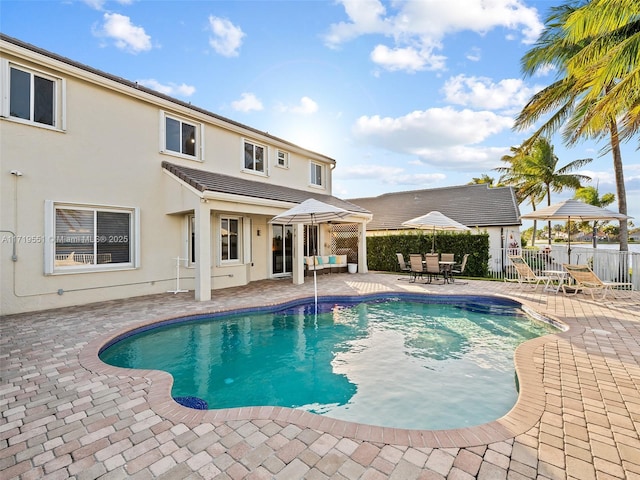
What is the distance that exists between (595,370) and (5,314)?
13.5m

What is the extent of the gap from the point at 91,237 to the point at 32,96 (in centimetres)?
433

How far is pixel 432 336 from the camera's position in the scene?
7.83 metres

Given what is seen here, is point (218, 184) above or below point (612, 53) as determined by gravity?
below

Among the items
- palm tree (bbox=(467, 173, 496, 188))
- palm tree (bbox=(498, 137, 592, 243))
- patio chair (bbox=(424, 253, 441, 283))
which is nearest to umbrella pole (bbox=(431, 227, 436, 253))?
patio chair (bbox=(424, 253, 441, 283))

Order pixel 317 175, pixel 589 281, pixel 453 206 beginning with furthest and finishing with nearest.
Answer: pixel 453 206
pixel 317 175
pixel 589 281

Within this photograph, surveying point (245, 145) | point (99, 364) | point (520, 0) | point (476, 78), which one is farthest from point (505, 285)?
point (99, 364)

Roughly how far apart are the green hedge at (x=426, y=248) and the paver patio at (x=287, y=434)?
11487 mm

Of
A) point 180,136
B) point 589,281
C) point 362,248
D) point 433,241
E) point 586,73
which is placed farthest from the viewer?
point 362,248

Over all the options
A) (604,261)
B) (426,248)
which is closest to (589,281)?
(604,261)

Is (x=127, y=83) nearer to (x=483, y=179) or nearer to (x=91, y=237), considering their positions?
(x=91, y=237)

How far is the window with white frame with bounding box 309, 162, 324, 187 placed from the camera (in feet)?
62.8

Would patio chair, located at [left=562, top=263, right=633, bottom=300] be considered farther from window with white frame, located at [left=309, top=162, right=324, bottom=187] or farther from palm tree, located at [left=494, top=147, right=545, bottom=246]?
palm tree, located at [left=494, top=147, right=545, bottom=246]

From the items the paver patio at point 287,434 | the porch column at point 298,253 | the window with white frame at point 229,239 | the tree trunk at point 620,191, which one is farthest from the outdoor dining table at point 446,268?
the window with white frame at point 229,239

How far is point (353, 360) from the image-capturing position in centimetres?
635
